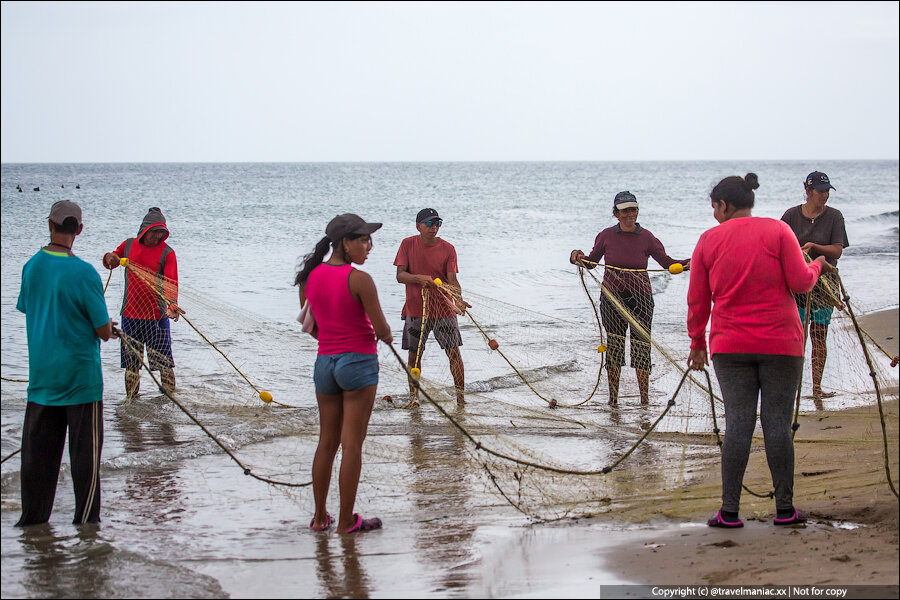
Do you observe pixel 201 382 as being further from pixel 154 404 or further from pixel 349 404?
pixel 349 404

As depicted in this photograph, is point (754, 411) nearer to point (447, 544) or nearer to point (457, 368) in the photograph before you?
point (447, 544)

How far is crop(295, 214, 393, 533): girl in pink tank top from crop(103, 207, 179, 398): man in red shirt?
2.95 metres

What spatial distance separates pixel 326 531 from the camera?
159 inches

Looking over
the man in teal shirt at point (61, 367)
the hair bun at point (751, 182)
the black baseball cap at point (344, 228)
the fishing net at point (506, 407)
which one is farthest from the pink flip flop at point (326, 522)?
the hair bun at point (751, 182)

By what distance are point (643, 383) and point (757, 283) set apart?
327 cm

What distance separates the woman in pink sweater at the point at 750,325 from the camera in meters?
3.65

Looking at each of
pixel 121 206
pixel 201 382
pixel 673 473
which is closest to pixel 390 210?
pixel 121 206

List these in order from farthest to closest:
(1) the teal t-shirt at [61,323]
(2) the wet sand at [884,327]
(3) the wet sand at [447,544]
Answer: (2) the wet sand at [884,327]
(1) the teal t-shirt at [61,323]
(3) the wet sand at [447,544]

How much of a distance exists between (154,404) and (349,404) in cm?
363

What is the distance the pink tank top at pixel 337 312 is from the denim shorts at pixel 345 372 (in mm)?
31

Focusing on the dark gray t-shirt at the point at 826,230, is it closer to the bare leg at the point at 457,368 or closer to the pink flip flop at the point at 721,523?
the bare leg at the point at 457,368

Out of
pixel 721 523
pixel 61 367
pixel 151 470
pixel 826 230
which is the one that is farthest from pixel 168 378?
pixel 826 230

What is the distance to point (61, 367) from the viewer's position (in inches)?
151

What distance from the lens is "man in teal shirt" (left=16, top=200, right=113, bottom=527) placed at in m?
3.80
